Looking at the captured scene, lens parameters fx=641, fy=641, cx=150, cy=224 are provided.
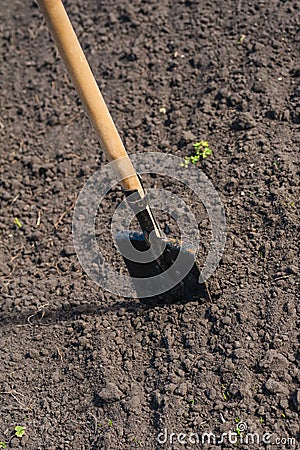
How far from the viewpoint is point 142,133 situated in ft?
12.1

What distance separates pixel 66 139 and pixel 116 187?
1.90 ft

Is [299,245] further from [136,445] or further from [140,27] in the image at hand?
[140,27]

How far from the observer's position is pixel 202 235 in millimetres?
3109

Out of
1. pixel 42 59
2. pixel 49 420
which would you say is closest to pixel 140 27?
pixel 42 59

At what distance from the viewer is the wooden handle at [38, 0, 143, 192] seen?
221cm

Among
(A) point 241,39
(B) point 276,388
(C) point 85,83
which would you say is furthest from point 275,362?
(A) point 241,39

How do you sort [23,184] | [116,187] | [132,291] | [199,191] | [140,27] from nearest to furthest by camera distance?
[132,291], [199,191], [116,187], [23,184], [140,27]

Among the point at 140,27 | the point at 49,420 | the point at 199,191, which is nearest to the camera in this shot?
the point at 49,420

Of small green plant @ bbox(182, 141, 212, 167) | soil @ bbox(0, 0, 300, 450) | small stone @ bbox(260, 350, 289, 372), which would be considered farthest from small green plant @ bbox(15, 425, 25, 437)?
small green plant @ bbox(182, 141, 212, 167)

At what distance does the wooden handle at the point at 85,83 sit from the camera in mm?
2211

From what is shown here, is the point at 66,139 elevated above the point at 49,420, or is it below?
above

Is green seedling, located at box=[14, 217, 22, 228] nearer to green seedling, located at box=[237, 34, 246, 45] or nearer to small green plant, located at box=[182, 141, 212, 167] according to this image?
small green plant, located at box=[182, 141, 212, 167]

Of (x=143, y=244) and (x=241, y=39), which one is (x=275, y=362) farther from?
(x=241, y=39)

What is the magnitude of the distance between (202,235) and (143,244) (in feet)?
1.14
